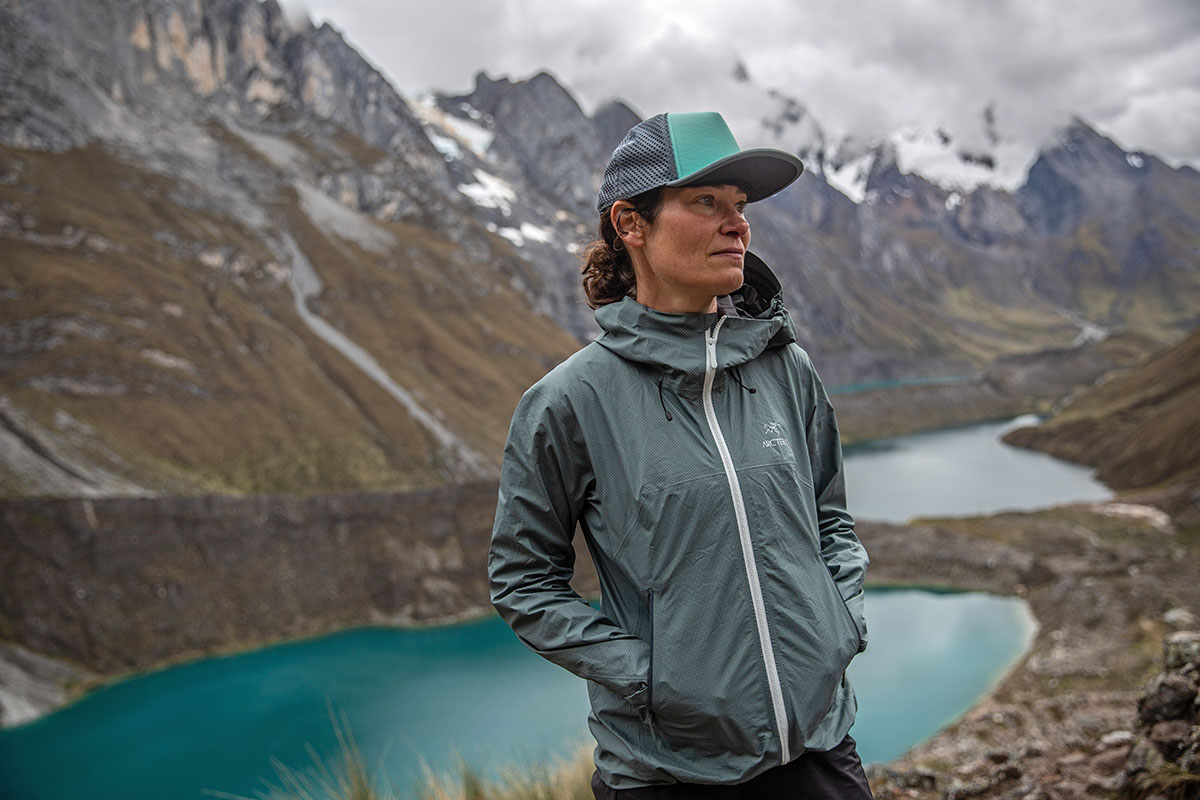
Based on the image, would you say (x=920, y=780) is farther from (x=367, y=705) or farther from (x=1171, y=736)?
(x=367, y=705)

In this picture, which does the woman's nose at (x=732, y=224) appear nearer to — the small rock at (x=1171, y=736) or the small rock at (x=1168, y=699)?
the small rock at (x=1171, y=736)

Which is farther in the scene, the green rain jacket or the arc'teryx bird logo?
the arc'teryx bird logo

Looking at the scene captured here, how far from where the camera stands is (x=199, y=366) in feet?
139

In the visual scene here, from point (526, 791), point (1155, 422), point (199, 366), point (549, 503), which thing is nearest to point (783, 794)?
point (549, 503)

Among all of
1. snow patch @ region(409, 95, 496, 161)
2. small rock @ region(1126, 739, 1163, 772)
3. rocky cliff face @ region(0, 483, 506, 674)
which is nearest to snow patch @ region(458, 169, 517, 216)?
snow patch @ region(409, 95, 496, 161)

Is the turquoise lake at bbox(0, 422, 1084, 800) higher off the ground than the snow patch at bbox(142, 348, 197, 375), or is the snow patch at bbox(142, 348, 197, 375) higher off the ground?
the snow patch at bbox(142, 348, 197, 375)

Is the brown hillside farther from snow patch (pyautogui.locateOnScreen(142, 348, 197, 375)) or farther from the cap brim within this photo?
the cap brim

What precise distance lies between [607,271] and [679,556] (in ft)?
2.98

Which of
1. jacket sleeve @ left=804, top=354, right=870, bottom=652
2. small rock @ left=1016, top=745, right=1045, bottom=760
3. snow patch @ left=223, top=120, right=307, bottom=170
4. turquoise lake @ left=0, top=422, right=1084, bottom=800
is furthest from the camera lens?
snow patch @ left=223, top=120, right=307, bottom=170

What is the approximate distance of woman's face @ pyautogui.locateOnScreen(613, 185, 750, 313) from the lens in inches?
83.4

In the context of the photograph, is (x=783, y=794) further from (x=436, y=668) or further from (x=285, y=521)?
(x=285, y=521)

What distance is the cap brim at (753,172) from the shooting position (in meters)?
1.99

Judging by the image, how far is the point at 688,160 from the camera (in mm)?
2049

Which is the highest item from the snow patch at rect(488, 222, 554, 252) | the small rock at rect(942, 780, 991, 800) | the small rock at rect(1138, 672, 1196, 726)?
the snow patch at rect(488, 222, 554, 252)
